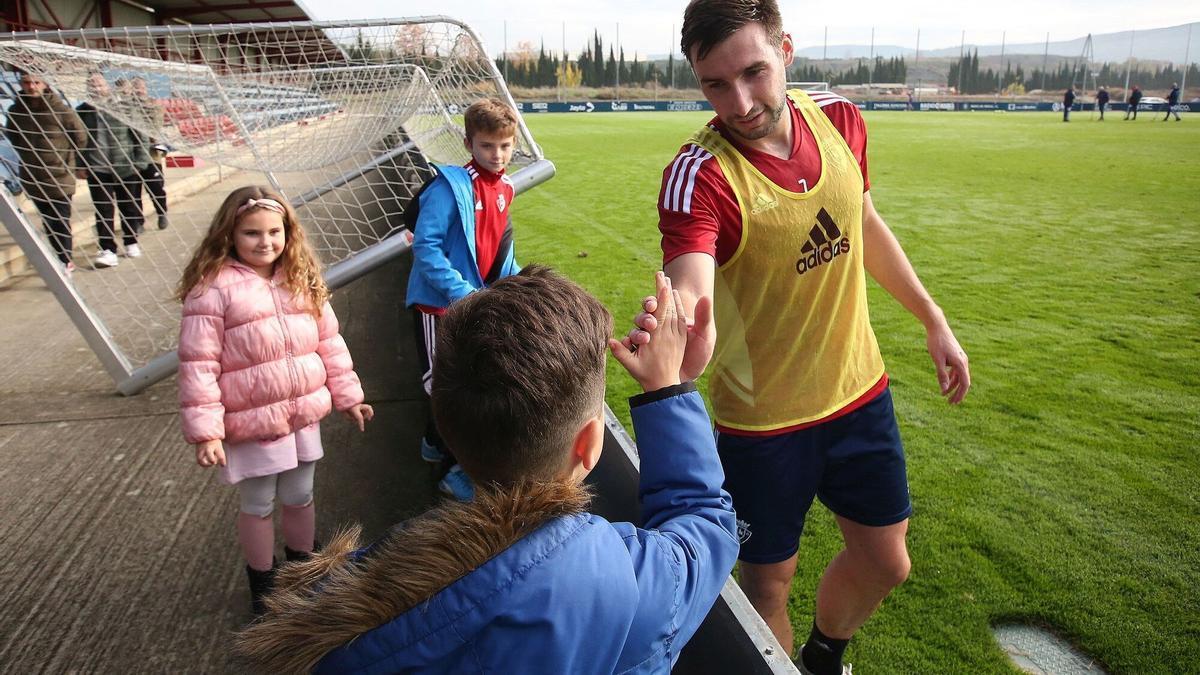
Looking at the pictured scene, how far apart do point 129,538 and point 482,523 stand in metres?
2.60

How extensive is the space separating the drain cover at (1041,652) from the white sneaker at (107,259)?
24.8ft

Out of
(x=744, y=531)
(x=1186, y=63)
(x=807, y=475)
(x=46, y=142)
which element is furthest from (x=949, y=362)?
(x=1186, y=63)

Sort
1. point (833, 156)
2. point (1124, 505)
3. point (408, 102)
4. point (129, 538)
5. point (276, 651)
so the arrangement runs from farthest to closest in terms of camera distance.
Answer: point (408, 102), point (1124, 505), point (129, 538), point (833, 156), point (276, 651)

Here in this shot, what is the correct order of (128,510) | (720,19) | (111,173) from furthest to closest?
(111,173) < (128,510) < (720,19)

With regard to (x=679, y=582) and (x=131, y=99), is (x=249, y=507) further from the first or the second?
(x=131, y=99)

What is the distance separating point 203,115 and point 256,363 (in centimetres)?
380

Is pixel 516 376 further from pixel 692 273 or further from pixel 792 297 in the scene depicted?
pixel 792 297

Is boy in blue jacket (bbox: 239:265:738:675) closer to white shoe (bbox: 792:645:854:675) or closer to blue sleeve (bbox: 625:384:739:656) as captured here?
blue sleeve (bbox: 625:384:739:656)

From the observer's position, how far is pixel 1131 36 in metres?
64.5

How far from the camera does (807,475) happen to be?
7.12ft

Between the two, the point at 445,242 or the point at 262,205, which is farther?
the point at 445,242

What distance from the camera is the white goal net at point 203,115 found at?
426 cm

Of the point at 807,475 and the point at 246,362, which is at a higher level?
the point at 246,362

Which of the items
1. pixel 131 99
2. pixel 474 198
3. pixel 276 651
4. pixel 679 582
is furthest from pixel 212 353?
pixel 131 99
